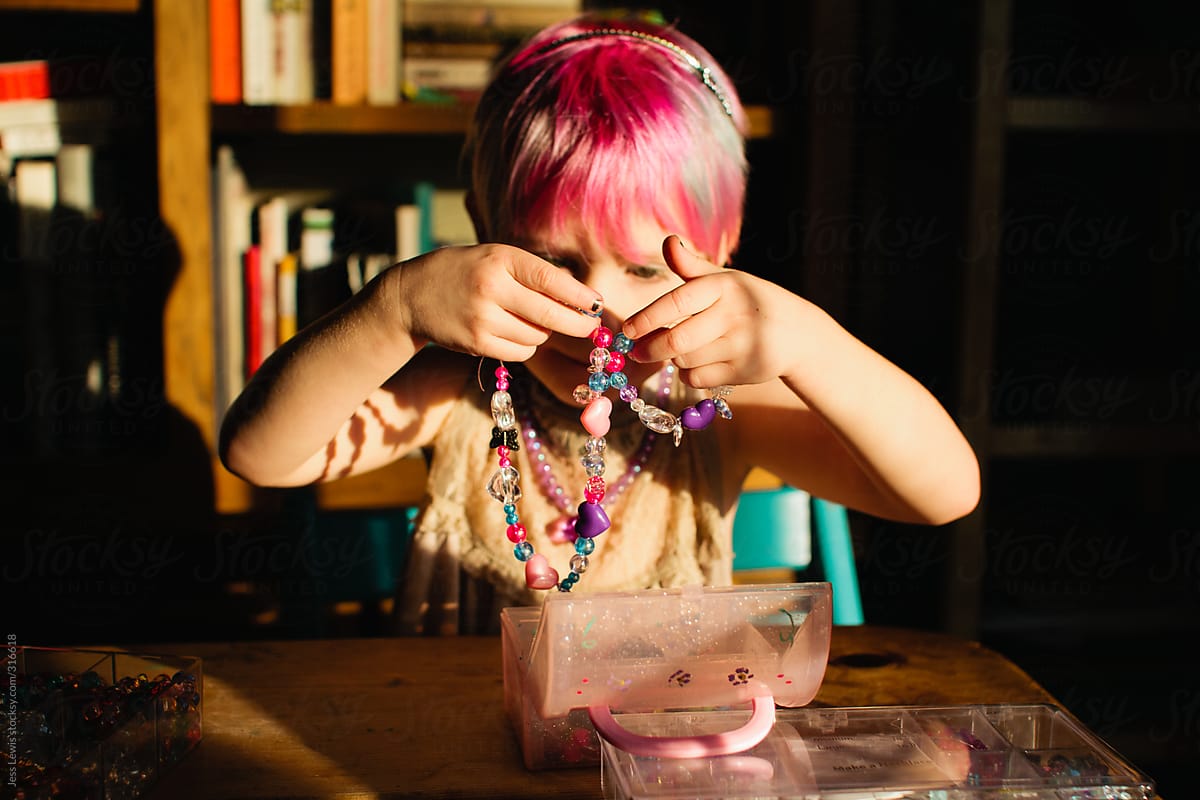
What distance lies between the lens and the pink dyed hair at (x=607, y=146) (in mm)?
827

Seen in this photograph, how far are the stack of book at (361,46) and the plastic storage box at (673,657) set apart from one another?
1196 millimetres

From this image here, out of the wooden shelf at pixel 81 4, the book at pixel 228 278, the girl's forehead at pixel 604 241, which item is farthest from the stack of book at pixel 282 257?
the girl's forehead at pixel 604 241

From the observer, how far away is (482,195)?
942 millimetres

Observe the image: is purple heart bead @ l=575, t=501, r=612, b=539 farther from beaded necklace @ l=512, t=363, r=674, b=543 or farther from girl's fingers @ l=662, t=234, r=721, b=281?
beaded necklace @ l=512, t=363, r=674, b=543

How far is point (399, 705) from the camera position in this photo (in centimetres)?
68

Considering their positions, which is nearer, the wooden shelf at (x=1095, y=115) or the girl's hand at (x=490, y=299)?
the girl's hand at (x=490, y=299)

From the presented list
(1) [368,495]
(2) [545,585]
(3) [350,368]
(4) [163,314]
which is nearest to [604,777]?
(2) [545,585]

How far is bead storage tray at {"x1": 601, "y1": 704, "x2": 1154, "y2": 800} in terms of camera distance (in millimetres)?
491

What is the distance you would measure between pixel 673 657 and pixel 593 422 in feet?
0.58

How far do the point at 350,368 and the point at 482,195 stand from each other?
0.25 metres

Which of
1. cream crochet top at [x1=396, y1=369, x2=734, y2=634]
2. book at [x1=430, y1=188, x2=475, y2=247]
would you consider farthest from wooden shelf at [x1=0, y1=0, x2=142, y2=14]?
cream crochet top at [x1=396, y1=369, x2=734, y2=634]

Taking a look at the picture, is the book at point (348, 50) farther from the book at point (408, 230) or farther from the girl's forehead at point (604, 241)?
the girl's forehead at point (604, 241)

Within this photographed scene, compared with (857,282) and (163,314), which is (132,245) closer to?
(163,314)

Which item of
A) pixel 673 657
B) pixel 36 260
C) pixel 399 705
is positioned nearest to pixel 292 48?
pixel 36 260
